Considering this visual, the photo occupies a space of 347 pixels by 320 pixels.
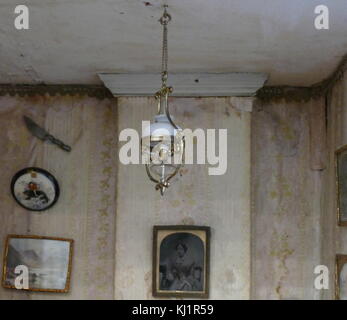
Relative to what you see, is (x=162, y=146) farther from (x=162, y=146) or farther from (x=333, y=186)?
(x=333, y=186)

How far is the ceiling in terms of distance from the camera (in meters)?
3.26

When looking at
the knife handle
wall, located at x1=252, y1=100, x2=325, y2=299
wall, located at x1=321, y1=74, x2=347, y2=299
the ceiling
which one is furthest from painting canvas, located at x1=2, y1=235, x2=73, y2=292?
wall, located at x1=321, y1=74, x2=347, y2=299

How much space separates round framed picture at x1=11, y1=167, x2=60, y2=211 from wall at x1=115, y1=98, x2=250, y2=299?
65 centimetres

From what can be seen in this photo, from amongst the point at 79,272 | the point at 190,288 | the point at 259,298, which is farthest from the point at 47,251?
the point at 259,298

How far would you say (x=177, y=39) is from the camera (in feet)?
12.2

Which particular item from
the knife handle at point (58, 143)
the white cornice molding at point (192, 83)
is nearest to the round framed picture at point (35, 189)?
the knife handle at point (58, 143)

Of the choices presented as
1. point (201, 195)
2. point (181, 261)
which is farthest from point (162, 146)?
point (181, 261)

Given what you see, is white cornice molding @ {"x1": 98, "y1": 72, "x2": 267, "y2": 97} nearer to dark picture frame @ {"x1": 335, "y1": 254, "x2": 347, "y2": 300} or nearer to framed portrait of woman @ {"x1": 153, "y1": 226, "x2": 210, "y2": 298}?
framed portrait of woman @ {"x1": 153, "y1": 226, "x2": 210, "y2": 298}

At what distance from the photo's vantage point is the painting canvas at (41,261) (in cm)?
473

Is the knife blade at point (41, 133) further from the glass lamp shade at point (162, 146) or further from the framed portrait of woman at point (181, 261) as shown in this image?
the glass lamp shade at point (162, 146)

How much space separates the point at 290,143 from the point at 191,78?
105 centimetres

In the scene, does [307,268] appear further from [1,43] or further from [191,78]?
[1,43]

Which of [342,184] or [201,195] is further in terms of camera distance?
[201,195]

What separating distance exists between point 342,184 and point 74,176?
217cm
